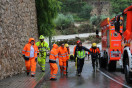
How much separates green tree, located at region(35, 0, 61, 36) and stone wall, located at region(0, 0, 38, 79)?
6477 mm

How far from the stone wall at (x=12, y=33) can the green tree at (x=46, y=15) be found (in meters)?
6.48

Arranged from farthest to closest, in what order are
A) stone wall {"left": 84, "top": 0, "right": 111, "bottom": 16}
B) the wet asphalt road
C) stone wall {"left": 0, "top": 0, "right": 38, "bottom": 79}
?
stone wall {"left": 84, "top": 0, "right": 111, "bottom": 16}, stone wall {"left": 0, "top": 0, "right": 38, "bottom": 79}, the wet asphalt road

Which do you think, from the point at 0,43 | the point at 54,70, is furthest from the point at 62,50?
the point at 0,43

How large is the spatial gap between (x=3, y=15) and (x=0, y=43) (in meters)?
1.30

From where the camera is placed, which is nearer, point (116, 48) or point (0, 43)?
point (0, 43)

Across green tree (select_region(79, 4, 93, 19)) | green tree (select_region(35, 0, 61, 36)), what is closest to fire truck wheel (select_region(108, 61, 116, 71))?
green tree (select_region(35, 0, 61, 36))

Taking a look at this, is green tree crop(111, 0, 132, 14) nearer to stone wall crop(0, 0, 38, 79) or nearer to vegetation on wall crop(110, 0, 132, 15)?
vegetation on wall crop(110, 0, 132, 15)

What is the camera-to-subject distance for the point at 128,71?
36.0 ft

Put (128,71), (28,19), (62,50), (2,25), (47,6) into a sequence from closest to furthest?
1. (128,71)
2. (2,25)
3. (62,50)
4. (28,19)
5. (47,6)

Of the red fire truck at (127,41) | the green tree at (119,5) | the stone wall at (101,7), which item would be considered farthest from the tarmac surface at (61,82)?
the stone wall at (101,7)

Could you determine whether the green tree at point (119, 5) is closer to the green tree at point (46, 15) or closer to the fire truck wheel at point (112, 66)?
the green tree at point (46, 15)

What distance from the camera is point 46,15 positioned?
2412 centimetres

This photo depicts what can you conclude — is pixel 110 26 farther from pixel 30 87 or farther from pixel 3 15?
pixel 30 87

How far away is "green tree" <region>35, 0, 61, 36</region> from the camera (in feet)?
77.8
